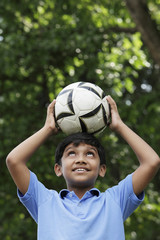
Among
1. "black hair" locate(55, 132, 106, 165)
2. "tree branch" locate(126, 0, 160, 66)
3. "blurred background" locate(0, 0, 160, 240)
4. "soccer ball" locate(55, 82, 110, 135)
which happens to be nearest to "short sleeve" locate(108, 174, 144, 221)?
"black hair" locate(55, 132, 106, 165)

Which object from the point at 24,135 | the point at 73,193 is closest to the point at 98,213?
the point at 73,193

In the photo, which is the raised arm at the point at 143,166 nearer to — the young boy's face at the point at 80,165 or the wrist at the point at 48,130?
the young boy's face at the point at 80,165

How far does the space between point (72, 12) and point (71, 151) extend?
6.89 m

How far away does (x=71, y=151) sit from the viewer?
388 centimetres

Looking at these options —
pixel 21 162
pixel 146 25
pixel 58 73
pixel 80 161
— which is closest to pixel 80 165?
pixel 80 161

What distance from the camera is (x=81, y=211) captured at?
3570 mm

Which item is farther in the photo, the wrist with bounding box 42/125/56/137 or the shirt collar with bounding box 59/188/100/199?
the wrist with bounding box 42/125/56/137

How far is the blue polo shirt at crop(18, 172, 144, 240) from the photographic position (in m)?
3.45

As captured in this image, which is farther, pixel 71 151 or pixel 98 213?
pixel 71 151

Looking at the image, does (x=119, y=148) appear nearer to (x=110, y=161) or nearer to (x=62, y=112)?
(x=110, y=161)

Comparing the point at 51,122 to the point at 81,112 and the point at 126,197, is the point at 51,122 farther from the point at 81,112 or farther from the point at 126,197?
the point at 126,197

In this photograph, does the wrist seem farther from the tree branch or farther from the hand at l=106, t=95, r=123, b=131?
the tree branch

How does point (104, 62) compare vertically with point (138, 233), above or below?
above

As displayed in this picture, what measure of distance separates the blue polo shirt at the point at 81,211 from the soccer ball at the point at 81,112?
0.60 m
